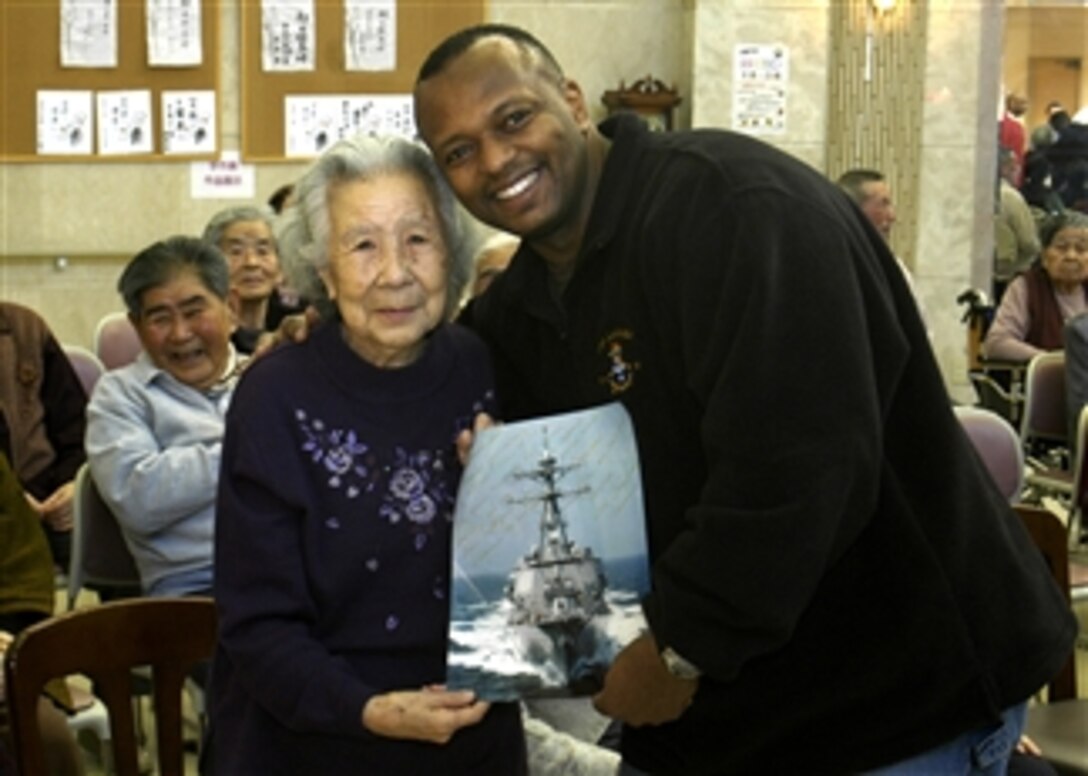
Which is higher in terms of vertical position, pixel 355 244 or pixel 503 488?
pixel 355 244

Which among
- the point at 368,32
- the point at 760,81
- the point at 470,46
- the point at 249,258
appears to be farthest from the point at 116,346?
the point at 470,46

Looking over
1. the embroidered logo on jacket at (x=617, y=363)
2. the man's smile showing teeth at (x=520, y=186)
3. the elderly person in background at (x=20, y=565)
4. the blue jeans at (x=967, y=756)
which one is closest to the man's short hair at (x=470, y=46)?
the man's smile showing teeth at (x=520, y=186)

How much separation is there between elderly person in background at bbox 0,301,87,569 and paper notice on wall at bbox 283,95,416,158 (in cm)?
366

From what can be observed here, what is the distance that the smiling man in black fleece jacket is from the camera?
4.92ft

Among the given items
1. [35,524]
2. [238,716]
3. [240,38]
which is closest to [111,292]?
[240,38]

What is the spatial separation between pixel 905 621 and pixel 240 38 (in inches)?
289

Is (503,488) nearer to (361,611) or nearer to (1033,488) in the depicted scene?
(361,611)

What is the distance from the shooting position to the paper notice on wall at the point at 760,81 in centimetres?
873

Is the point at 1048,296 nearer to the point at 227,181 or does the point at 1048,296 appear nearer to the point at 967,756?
the point at 227,181

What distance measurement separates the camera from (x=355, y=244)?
1.90 metres

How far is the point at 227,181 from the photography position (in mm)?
8492

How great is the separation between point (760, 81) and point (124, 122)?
3190mm

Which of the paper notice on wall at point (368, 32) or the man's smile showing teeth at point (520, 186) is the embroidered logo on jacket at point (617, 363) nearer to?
the man's smile showing teeth at point (520, 186)

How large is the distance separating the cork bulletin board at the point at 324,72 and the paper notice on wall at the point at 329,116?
0.03m
